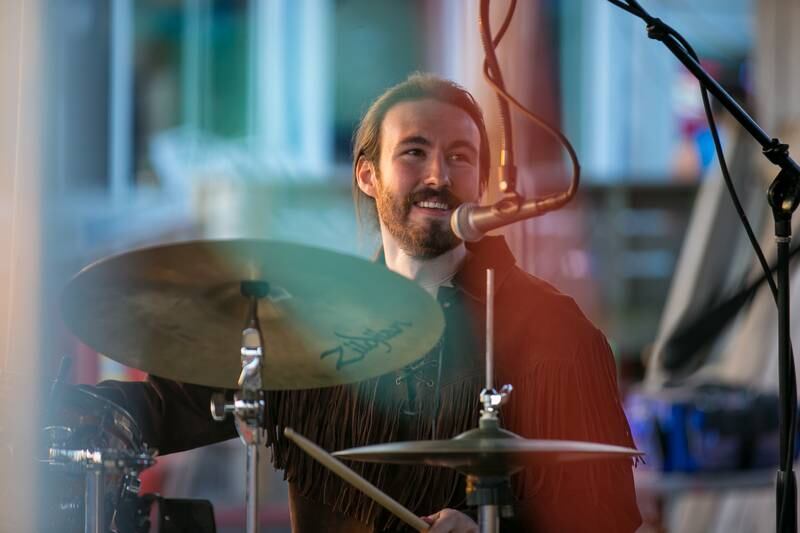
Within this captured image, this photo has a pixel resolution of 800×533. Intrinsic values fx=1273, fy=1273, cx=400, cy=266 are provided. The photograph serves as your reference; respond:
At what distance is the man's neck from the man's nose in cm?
13

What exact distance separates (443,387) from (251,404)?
1.50 feet

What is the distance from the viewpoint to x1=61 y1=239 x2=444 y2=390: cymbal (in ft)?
5.17

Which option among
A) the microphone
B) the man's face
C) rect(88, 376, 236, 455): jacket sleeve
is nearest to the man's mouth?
the man's face

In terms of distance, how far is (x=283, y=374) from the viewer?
5.96 feet

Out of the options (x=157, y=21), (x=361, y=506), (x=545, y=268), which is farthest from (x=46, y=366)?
(x=157, y=21)

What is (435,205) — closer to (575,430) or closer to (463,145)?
(463,145)

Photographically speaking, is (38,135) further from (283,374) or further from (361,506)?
(361,506)

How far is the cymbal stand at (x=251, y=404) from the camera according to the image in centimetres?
168

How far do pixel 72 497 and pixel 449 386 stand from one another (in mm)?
608

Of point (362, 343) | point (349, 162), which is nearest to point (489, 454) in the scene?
point (362, 343)

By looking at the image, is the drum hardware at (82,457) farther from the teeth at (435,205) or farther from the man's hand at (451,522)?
the teeth at (435,205)

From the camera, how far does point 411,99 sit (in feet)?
7.12

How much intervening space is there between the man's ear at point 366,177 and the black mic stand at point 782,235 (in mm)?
605

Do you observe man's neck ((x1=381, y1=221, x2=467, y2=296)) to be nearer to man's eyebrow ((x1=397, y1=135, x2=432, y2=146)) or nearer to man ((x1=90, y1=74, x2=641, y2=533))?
man ((x1=90, y1=74, x2=641, y2=533))
